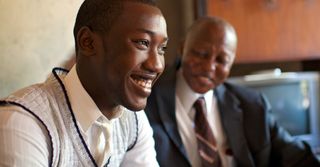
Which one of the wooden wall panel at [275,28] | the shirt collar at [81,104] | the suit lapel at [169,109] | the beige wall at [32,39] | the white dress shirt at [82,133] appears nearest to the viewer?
the white dress shirt at [82,133]

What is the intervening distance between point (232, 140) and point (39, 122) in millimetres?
838

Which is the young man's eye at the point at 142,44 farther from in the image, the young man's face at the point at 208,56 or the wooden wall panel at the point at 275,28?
the wooden wall panel at the point at 275,28

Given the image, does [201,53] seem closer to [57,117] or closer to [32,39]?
[32,39]

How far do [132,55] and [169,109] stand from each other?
25.5 inches

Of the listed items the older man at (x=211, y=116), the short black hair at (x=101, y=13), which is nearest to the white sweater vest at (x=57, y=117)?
the short black hair at (x=101, y=13)

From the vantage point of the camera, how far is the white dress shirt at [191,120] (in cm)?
144

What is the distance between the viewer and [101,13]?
830mm

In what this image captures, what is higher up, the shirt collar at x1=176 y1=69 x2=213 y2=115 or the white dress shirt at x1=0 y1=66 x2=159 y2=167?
the white dress shirt at x1=0 y1=66 x2=159 y2=167

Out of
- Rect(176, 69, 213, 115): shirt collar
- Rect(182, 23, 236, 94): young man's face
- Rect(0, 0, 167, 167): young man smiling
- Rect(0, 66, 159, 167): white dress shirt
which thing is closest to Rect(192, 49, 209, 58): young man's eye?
Rect(182, 23, 236, 94): young man's face

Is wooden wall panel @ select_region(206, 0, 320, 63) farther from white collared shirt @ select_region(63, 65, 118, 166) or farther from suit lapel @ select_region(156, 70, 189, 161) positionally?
white collared shirt @ select_region(63, 65, 118, 166)

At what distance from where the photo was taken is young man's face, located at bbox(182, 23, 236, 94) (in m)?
1.42

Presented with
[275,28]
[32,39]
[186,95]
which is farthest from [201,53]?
[275,28]

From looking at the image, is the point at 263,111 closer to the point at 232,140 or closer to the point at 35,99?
the point at 232,140

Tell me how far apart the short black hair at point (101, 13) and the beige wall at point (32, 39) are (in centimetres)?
27
